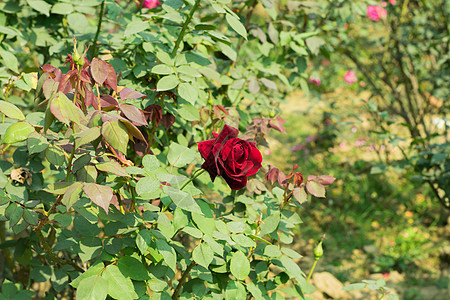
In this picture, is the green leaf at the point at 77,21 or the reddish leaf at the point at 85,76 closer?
the reddish leaf at the point at 85,76

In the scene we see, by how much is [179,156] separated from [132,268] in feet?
1.08

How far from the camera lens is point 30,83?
120 cm

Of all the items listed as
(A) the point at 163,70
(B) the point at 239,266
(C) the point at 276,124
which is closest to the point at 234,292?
(B) the point at 239,266

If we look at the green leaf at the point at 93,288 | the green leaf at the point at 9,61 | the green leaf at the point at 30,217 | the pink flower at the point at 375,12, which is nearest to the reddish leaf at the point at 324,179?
the green leaf at the point at 93,288

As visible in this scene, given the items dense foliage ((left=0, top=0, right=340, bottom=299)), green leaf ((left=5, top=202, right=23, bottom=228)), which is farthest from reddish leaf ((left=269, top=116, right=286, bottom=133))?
green leaf ((left=5, top=202, right=23, bottom=228))

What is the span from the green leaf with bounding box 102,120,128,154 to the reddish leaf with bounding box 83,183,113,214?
0.09 metres

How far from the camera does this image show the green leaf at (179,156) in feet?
3.84

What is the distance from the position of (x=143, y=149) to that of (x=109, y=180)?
20cm

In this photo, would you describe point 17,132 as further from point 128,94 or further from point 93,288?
point 93,288

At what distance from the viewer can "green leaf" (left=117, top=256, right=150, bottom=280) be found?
1039mm

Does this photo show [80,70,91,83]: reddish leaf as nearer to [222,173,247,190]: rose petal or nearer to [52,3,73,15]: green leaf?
[222,173,247,190]: rose petal

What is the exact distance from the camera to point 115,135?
2.75ft

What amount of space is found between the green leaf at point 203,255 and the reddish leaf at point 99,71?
0.47 metres

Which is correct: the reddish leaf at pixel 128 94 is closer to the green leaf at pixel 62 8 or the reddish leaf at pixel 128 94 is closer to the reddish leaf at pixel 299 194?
the reddish leaf at pixel 299 194
